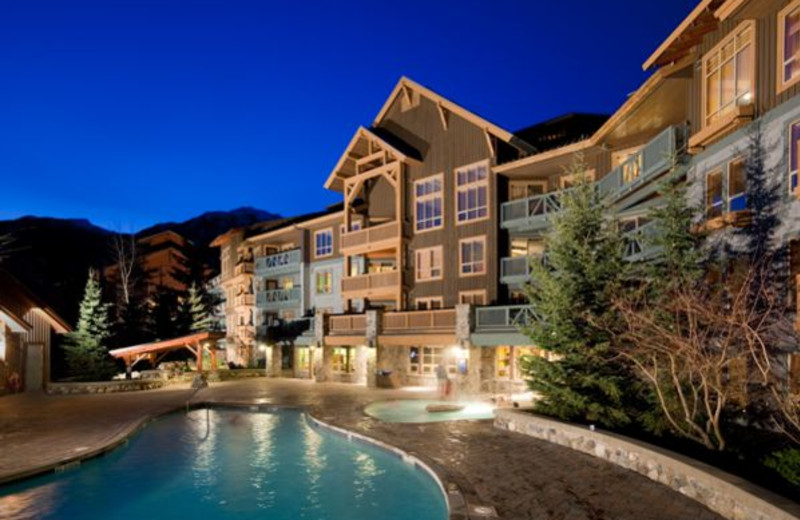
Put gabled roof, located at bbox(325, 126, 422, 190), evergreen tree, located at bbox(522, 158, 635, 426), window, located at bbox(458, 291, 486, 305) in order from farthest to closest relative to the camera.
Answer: gabled roof, located at bbox(325, 126, 422, 190)
window, located at bbox(458, 291, 486, 305)
evergreen tree, located at bbox(522, 158, 635, 426)

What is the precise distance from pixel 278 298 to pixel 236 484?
29130mm

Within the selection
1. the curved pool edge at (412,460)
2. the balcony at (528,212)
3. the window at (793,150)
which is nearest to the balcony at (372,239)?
the balcony at (528,212)

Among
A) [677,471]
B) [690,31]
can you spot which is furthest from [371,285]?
[677,471]

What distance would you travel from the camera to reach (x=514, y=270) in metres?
27.1

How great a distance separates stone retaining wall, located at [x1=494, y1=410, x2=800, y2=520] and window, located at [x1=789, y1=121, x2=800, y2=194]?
7.88m

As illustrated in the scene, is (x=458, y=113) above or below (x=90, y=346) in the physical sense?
above

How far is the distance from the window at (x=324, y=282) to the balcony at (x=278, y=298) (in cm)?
170

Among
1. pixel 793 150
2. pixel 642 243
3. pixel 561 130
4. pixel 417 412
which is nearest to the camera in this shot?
pixel 793 150

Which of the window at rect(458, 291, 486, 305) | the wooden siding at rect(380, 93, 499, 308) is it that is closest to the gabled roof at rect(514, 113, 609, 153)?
the wooden siding at rect(380, 93, 499, 308)

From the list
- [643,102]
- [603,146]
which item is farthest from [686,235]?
[603,146]

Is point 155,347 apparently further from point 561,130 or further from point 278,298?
point 561,130

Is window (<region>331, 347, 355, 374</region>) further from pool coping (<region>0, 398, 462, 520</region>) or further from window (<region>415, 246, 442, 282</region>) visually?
pool coping (<region>0, 398, 462, 520</region>)

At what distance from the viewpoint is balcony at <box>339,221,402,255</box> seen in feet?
103

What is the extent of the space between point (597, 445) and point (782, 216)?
787 centimetres
